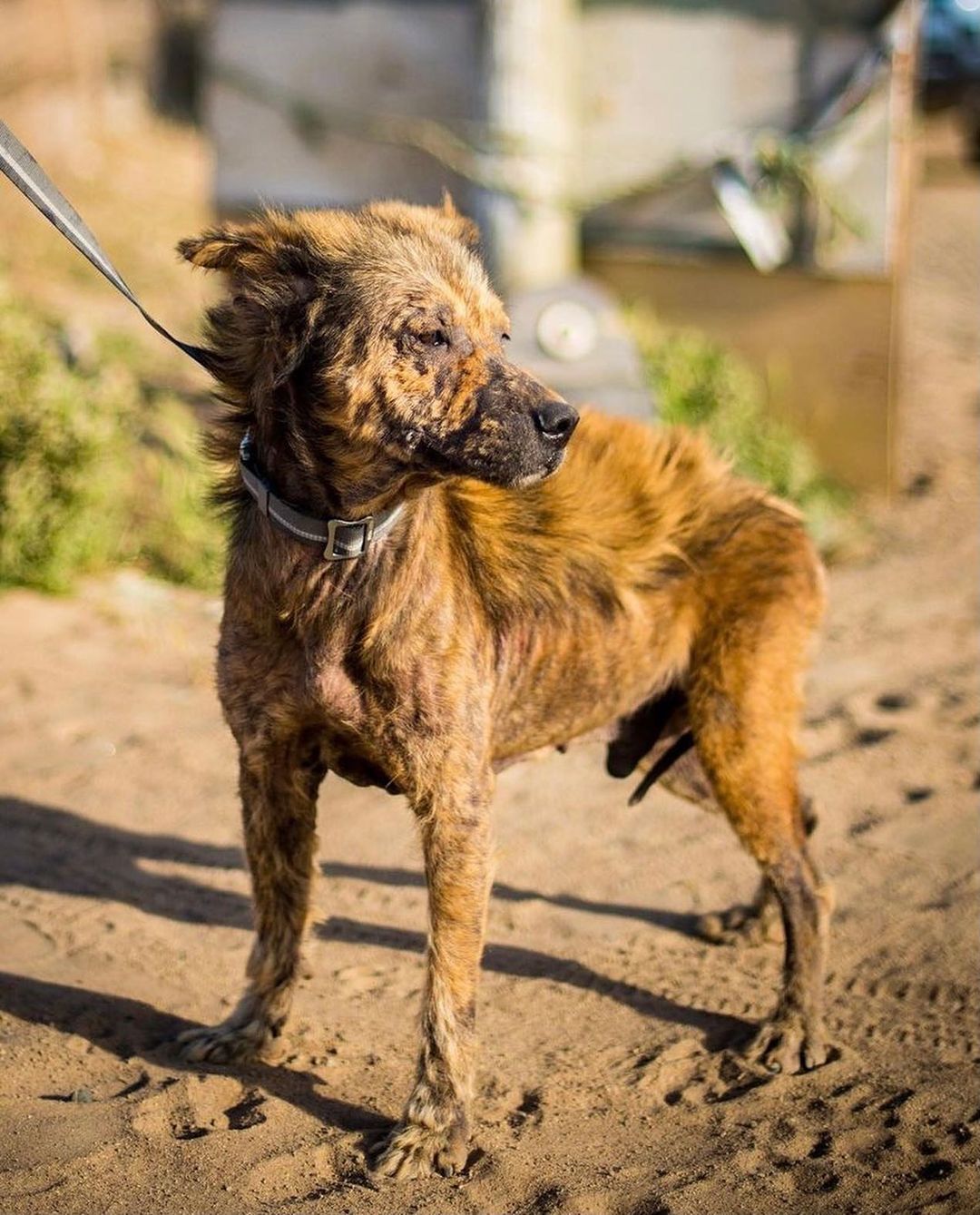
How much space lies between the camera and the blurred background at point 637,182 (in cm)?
855

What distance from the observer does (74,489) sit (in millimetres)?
6898

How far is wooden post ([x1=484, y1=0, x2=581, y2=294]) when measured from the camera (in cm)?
864

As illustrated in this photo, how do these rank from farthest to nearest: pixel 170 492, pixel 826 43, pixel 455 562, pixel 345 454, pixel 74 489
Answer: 1. pixel 826 43
2. pixel 170 492
3. pixel 74 489
4. pixel 455 562
5. pixel 345 454

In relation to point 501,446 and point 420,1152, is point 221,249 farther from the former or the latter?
point 420,1152

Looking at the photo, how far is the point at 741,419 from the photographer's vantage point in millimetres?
8734

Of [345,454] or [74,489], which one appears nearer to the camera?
[345,454]

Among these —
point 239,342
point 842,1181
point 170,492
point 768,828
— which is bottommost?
point 842,1181

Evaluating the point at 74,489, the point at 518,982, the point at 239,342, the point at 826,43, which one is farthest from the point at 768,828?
the point at 826,43

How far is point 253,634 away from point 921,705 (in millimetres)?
3769

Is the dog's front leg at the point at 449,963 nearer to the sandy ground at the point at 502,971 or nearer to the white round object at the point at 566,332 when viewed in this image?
the sandy ground at the point at 502,971

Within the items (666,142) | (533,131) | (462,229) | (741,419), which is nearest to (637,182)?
(666,142)

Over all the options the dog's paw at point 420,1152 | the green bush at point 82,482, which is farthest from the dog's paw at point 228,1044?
the green bush at point 82,482

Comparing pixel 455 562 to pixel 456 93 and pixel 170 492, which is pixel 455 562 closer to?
pixel 170 492

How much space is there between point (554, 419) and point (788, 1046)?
1880 mm
